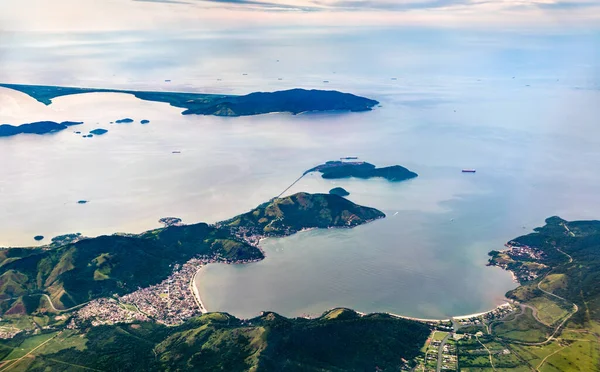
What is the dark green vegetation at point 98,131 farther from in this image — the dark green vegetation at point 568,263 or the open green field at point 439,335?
the open green field at point 439,335

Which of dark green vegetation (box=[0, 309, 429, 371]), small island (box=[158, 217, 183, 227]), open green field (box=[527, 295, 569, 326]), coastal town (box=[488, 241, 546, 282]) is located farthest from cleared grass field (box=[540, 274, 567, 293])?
small island (box=[158, 217, 183, 227])

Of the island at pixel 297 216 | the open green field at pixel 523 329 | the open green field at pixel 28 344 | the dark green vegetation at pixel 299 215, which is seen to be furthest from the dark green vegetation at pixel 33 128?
the open green field at pixel 523 329

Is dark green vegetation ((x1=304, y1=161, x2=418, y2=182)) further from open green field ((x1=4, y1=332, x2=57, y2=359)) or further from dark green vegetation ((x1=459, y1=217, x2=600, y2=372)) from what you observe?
open green field ((x1=4, y1=332, x2=57, y2=359))

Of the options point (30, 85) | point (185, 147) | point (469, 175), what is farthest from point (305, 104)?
point (30, 85)

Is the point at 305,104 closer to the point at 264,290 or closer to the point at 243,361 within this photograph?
the point at 264,290

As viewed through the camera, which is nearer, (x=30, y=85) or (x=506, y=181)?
(x=506, y=181)

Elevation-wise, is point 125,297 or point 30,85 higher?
point 30,85
